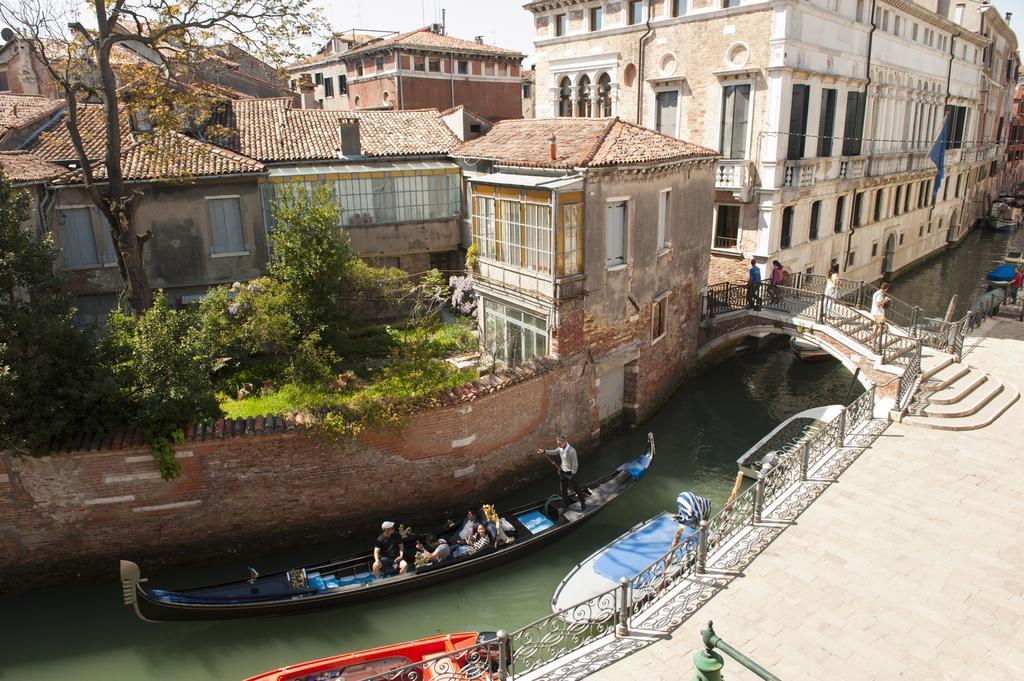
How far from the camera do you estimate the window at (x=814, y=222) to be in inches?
1056

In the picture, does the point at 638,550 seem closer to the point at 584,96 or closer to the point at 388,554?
the point at 388,554

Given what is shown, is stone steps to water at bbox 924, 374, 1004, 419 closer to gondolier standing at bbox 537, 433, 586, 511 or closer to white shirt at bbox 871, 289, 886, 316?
white shirt at bbox 871, 289, 886, 316

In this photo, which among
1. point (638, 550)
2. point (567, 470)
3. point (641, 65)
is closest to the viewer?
point (638, 550)

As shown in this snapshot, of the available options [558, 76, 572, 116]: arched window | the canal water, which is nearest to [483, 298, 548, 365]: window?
the canal water

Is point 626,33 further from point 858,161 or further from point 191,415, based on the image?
point 191,415

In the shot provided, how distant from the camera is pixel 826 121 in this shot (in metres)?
25.9

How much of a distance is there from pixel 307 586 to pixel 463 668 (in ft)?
14.2

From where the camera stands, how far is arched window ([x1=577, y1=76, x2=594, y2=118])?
97.5 ft

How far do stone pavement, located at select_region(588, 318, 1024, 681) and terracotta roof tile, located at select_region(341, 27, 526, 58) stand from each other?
32236 mm

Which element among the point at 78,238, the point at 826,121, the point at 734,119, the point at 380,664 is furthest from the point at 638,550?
the point at 826,121

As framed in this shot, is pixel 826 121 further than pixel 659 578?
Yes

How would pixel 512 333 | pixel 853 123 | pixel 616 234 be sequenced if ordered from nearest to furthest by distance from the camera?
1. pixel 616 234
2. pixel 512 333
3. pixel 853 123

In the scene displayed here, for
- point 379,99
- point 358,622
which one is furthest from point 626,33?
point 358,622

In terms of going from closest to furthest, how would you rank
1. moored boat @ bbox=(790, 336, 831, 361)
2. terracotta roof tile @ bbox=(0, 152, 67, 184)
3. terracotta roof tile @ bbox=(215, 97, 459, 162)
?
terracotta roof tile @ bbox=(0, 152, 67, 184) < terracotta roof tile @ bbox=(215, 97, 459, 162) < moored boat @ bbox=(790, 336, 831, 361)
